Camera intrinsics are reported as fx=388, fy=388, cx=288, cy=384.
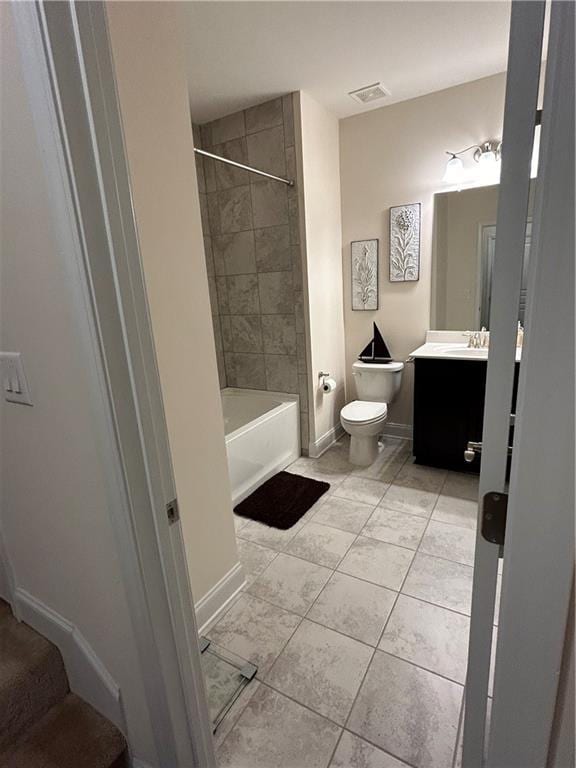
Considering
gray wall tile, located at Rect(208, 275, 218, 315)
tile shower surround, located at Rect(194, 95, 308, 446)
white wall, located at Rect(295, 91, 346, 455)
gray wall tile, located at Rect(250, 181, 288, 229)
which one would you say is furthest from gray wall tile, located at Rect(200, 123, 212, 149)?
gray wall tile, located at Rect(208, 275, 218, 315)

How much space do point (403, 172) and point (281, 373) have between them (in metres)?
1.70

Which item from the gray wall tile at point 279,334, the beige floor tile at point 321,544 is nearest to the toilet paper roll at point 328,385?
the gray wall tile at point 279,334

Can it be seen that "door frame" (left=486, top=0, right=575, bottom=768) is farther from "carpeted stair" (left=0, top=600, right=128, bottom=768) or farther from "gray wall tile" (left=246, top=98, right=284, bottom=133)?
"gray wall tile" (left=246, top=98, right=284, bottom=133)

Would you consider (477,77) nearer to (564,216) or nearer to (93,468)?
(564,216)

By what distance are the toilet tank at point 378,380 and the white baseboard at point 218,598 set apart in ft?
5.58

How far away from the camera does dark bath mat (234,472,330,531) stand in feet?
7.61

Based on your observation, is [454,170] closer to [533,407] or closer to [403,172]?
[403,172]

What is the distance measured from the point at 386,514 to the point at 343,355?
146 cm

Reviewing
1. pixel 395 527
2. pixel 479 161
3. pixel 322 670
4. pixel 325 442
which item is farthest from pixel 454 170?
pixel 322 670

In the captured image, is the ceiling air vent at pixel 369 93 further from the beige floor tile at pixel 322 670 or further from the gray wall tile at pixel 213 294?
the beige floor tile at pixel 322 670

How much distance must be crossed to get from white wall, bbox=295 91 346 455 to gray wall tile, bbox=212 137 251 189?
45cm

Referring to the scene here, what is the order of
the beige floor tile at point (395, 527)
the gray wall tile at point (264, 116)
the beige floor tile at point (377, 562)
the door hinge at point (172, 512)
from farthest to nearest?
1. the gray wall tile at point (264, 116)
2. the beige floor tile at point (395, 527)
3. the beige floor tile at point (377, 562)
4. the door hinge at point (172, 512)

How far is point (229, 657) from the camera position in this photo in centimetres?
147

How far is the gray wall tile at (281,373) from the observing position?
2987 millimetres
